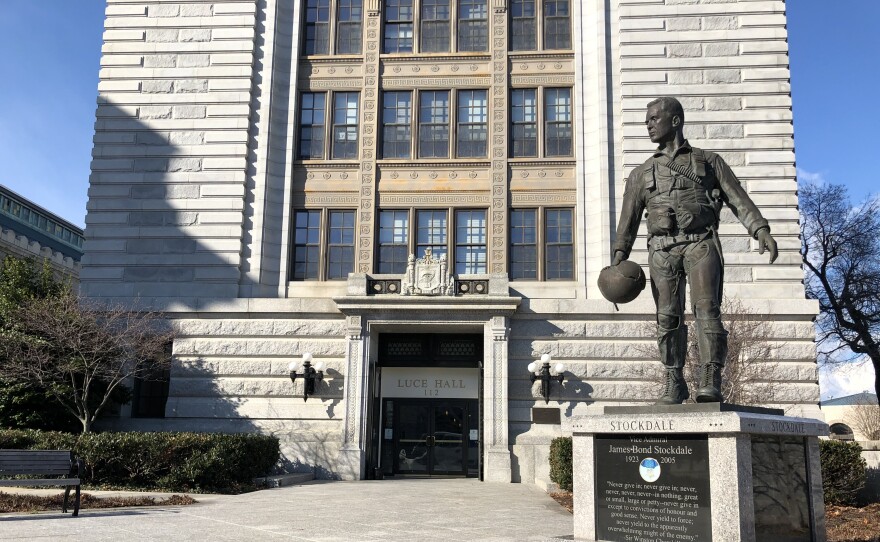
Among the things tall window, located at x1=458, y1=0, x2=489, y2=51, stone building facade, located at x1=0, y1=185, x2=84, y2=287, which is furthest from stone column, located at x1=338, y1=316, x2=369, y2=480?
stone building facade, located at x1=0, y1=185, x2=84, y2=287

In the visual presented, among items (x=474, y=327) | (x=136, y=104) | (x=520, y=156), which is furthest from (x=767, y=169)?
(x=136, y=104)

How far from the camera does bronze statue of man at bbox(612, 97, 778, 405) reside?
30.0 feet

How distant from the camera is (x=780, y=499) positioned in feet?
27.9

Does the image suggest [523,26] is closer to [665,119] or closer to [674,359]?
[665,119]

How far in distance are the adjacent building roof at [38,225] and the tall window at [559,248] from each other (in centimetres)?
5091

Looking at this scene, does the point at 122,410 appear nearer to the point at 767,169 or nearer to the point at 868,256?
the point at 767,169

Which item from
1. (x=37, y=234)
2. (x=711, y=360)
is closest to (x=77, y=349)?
(x=711, y=360)

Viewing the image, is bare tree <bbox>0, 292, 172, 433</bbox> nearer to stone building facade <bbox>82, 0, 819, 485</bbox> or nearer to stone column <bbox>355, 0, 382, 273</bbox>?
stone building facade <bbox>82, 0, 819, 485</bbox>

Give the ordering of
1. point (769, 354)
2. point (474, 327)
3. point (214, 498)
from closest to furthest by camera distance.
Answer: point (214, 498) < point (769, 354) < point (474, 327)

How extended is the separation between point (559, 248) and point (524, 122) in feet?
14.3

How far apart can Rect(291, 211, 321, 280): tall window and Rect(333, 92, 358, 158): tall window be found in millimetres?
2255

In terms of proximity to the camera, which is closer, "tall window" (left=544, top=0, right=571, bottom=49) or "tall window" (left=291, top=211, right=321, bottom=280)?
"tall window" (left=291, top=211, right=321, bottom=280)

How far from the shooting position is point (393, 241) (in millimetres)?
25953

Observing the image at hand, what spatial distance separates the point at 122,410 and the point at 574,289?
47.2 feet
